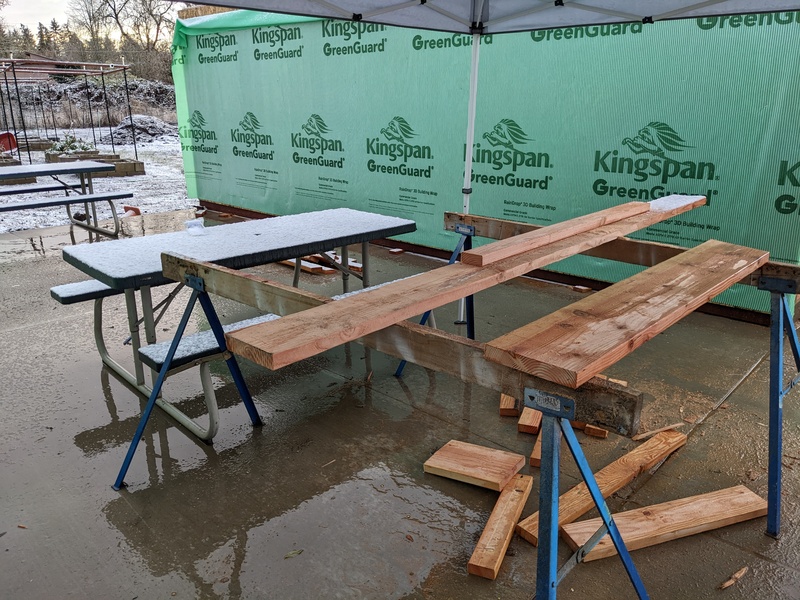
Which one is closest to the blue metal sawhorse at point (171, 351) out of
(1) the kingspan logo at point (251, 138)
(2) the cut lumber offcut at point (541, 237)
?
(2) the cut lumber offcut at point (541, 237)

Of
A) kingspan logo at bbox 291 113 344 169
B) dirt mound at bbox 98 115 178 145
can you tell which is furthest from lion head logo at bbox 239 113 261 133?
dirt mound at bbox 98 115 178 145

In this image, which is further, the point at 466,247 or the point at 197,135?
the point at 197,135

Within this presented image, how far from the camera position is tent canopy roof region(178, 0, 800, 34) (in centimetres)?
396

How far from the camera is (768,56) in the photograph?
4.85 metres

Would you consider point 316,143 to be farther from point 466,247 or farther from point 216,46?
point 466,247

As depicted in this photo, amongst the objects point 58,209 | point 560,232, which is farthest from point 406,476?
point 58,209

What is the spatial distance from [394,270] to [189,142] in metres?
5.77

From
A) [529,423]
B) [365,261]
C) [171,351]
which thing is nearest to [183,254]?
[171,351]

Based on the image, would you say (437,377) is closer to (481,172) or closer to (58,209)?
(481,172)

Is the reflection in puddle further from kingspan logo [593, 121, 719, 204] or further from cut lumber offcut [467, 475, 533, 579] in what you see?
kingspan logo [593, 121, 719, 204]

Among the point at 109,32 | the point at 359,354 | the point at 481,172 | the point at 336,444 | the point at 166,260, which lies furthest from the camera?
the point at 109,32

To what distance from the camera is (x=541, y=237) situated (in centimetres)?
301

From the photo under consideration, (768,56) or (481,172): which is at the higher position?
(768,56)

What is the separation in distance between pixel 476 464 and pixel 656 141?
396cm
